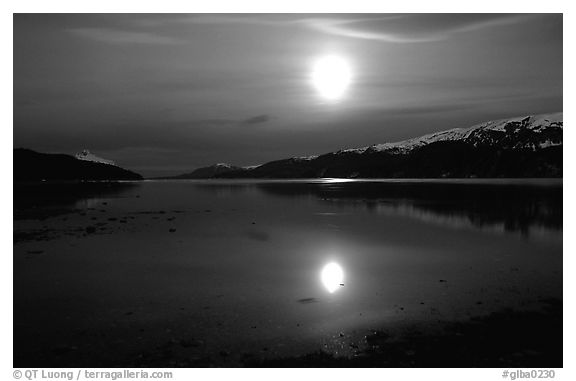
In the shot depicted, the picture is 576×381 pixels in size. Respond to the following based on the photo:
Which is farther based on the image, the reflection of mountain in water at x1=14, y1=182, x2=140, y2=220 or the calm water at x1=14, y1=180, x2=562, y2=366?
the reflection of mountain in water at x1=14, y1=182, x2=140, y2=220

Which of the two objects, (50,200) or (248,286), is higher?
(50,200)

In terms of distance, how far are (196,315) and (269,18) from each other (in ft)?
36.0

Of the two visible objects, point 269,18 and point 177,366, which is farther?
point 269,18

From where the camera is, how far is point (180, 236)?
2952 centimetres

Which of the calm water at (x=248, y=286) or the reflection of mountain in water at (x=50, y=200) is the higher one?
the reflection of mountain in water at (x=50, y=200)

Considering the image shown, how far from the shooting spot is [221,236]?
30.0 metres

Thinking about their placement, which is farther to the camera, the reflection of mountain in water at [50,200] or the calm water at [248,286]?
the reflection of mountain in water at [50,200]

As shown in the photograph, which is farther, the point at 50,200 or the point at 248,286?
the point at 50,200

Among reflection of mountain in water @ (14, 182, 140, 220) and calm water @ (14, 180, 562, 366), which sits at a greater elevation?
reflection of mountain in water @ (14, 182, 140, 220)

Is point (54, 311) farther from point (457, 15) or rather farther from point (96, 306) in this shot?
point (457, 15)

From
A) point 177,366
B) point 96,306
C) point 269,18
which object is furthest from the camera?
point 269,18
